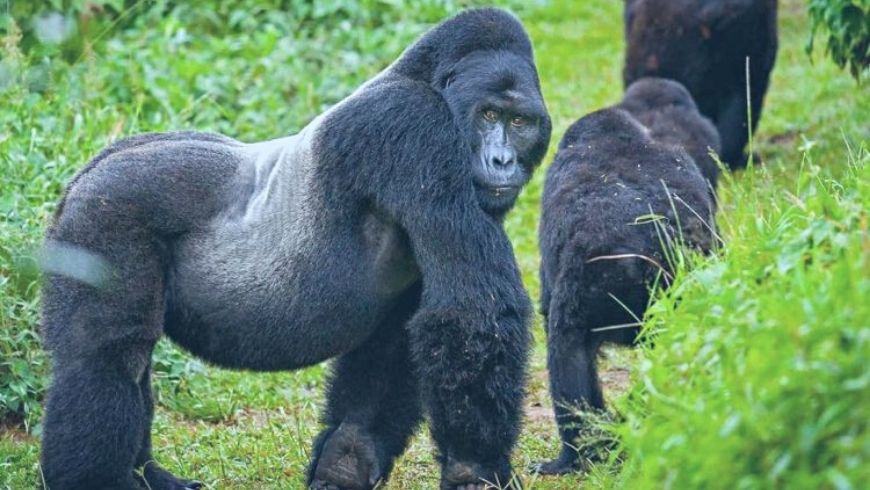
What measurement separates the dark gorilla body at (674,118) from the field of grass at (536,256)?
356 millimetres

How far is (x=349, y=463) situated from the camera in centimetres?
458

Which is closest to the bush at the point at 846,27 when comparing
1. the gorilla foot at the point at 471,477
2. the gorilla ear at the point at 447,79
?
the gorilla ear at the point at 447,79

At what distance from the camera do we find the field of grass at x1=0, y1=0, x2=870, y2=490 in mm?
2777

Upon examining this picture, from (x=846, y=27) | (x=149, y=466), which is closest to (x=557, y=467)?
(x=149, y=466)

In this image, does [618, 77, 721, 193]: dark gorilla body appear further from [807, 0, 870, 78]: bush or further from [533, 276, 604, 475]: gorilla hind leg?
[533, 276, 604, 475]: gorilla hind leg

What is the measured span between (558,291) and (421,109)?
1.05 m

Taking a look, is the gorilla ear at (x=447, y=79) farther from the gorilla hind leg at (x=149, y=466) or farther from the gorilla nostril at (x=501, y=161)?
the gorilla hind leg at (x=149, y=466)

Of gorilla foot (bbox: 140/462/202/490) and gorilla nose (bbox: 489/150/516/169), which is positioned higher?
gorilla nose (bbox: 489/150/516/169)

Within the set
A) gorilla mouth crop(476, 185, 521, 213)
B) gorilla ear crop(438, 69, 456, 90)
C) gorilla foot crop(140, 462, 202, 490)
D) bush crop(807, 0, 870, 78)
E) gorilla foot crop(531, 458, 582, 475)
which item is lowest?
gorilla foot crop(531, 458, 582, 475)

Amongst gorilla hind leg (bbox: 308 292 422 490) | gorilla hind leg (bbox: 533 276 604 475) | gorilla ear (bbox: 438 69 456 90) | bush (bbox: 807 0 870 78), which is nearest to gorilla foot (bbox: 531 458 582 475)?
gorilla hind leg (bbox: 533 276 604 475)

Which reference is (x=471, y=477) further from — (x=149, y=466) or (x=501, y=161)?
(x=149, y=466)

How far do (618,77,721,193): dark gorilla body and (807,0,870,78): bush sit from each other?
0.90 metres

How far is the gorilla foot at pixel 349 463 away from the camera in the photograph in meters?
4.57

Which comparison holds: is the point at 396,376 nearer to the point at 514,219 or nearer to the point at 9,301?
the point at 9,301
